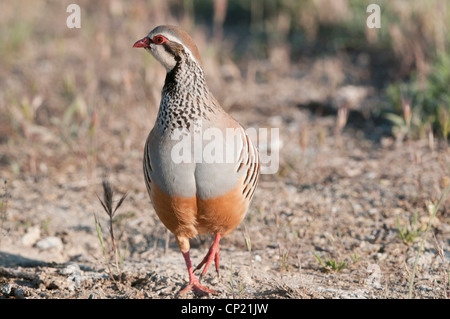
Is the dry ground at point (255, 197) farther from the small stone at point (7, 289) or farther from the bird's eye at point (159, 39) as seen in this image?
the bird's eye at point (159, 39)

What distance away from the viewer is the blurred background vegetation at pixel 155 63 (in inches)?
208

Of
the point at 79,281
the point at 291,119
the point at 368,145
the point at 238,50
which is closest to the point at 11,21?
the point at 238,50

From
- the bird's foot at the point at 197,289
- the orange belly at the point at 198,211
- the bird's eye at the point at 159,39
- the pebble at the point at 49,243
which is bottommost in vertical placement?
the bird's foot at the point at 197,289

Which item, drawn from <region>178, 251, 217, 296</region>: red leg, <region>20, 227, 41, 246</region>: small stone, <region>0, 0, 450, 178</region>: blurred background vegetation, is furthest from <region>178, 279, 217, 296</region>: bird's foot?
<region>0, 0, 450, 178</region>: blurred background vegetation

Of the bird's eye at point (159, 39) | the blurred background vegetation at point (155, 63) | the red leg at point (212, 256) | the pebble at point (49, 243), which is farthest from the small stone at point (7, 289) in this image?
the blurred background vegetation at point (155, 63)

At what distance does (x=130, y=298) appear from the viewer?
121 inches

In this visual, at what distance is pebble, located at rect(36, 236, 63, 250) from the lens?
156 inches

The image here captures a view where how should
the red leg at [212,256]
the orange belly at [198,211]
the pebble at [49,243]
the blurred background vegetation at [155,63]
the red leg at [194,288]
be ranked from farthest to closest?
the blurred background vegetation at [155,63] < the pebble at [49,243] < the red leg at [212,256] < the red leg at [194,288] < the orange belly at [198,211]

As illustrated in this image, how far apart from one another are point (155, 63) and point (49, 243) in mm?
2598

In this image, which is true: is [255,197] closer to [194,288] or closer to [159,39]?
[194,288]

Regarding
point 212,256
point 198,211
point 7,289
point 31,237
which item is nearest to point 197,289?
point 212,256

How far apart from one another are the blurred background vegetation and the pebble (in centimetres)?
80

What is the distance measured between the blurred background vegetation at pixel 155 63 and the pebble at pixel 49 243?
2.63ft
